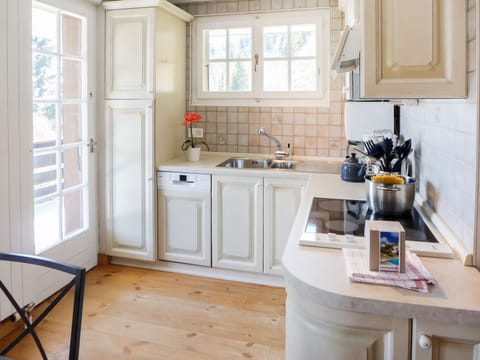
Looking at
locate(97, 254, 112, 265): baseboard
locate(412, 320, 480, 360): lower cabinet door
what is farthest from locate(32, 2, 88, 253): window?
locate(412, 320, 480, 360): lower cabinet door

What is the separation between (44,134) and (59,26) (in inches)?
29.7

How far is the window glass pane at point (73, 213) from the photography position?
2.84 metres

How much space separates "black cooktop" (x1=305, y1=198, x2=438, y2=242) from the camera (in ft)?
4.69

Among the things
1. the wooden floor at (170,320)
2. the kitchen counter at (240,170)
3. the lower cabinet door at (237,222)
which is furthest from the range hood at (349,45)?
the wooden floor at (170,320)

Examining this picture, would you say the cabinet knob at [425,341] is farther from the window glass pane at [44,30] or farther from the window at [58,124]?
the window glass pane at [44,30]

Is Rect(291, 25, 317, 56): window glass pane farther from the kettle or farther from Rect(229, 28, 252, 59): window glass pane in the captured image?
the kettle

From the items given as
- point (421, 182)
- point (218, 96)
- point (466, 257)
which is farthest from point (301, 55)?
point (466, 257)

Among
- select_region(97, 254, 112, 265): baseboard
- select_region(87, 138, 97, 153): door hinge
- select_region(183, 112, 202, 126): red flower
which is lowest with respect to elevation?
select_region(97, 254, 112, 265): baseboard

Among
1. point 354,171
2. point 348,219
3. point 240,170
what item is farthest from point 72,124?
point 348,219

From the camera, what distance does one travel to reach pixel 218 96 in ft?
11.5

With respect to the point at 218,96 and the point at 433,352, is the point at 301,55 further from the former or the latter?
Answer: the point at 433,352

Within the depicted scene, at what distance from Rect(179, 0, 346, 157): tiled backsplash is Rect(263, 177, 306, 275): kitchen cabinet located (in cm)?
64

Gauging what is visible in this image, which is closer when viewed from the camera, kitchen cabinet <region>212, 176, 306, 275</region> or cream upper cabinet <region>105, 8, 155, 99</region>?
kitchen cabinet <region>212, 176, 306, 275</region>

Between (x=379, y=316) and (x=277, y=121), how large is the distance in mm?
→ 2581
